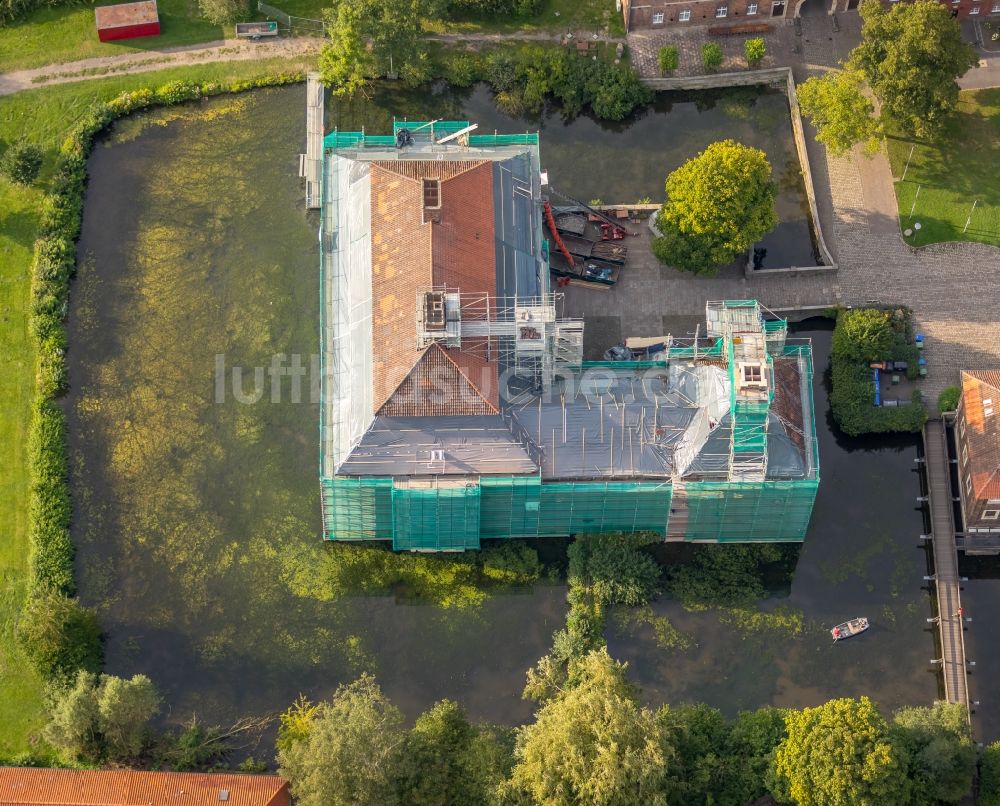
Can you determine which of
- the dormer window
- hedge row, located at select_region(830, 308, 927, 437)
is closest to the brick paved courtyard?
hedge row, located at select_region(830, 308, 927, 437)

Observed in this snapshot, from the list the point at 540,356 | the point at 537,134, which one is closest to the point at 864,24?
the point at 537,134

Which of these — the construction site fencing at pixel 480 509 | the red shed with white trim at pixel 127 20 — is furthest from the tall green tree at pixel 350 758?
the red shed with white trim at pixel 127 20

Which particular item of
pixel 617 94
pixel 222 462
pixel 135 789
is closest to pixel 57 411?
pixel 222 462

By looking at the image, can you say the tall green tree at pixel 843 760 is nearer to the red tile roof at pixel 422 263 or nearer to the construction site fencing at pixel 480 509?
the construction site fencing at pixel 480 509

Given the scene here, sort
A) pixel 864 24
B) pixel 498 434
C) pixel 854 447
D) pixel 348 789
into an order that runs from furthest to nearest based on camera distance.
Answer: pixel 864 24, pixel 854 447, pixel 498 434, pixel 348 789

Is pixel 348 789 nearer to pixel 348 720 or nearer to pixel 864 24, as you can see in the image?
pixel 348 720

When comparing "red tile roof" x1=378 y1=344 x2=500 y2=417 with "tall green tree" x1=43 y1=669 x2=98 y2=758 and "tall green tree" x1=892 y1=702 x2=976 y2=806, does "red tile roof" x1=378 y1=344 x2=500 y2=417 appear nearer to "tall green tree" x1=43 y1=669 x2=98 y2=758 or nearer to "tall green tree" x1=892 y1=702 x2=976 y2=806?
"tall green tree" x1=43 y1=669 x2=98 y2=758

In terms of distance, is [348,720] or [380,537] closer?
[348,720]
